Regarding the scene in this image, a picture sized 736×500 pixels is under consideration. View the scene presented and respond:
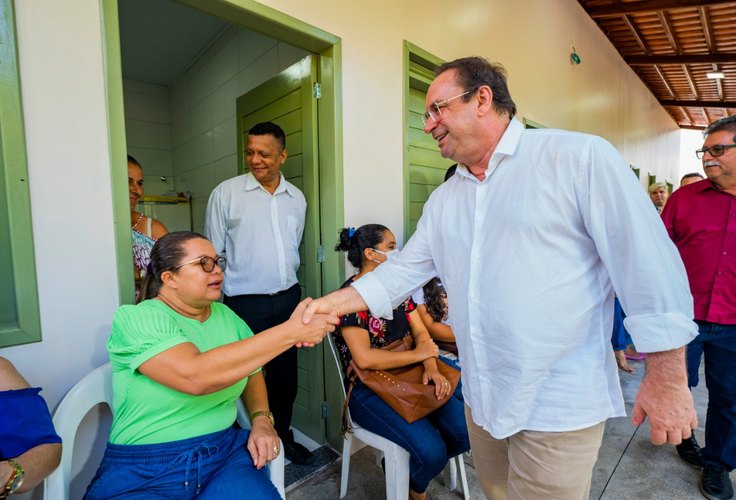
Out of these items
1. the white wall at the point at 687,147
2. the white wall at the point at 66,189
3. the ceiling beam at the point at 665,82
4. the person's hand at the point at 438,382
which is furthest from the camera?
the white wall at the point at 687,147

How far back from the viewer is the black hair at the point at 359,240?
6.68 feet

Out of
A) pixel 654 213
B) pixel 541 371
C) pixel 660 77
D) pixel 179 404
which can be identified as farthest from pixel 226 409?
pixel 660 77

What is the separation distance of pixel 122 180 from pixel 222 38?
9.63ft

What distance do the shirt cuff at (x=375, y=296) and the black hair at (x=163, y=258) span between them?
61cm

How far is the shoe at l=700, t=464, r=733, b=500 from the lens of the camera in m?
1.96

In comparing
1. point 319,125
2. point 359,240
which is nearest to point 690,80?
point 319,125

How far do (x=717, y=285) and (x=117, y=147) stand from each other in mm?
2765

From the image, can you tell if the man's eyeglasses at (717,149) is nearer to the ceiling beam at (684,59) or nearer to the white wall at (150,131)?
the white wall at (150,131)

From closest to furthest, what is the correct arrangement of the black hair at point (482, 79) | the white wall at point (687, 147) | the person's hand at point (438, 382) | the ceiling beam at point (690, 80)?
1. the black hair at point (482, 79)
2. the person's hand at point (438, 382)
3. the ceiling beam at point (690, 80)
4. the white wall at point (687, 147)

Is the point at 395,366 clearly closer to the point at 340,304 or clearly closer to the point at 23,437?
the point at 340,304

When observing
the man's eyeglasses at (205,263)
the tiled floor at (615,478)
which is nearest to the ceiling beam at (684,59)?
the tiled floor at (615,478)

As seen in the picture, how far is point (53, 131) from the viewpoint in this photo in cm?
128

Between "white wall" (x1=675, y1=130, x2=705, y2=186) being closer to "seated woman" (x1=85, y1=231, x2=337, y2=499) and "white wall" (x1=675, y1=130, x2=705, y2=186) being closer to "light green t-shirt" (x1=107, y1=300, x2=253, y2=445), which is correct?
"seated woman" (x1=85, y1=231, x2=337, y2=499)

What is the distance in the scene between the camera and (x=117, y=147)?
141 centimetres
